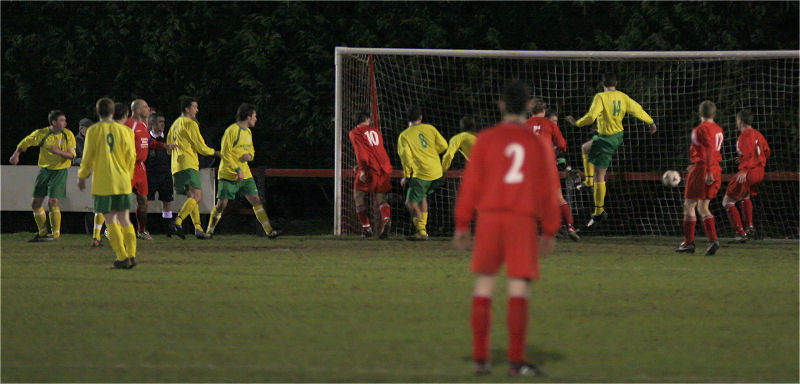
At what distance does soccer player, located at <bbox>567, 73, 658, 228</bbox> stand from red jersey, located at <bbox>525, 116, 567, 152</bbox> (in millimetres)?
480

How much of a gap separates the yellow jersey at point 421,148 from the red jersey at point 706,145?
12.9ft

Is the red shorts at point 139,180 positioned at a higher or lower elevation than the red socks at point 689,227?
higher

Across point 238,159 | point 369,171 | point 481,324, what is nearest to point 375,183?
point 369,171

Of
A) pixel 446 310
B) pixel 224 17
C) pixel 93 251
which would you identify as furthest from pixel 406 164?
pixel 224 17

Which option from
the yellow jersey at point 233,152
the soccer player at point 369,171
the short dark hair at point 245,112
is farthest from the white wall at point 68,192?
the soccer player at point 369,171

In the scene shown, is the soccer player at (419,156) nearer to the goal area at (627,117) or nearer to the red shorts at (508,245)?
the goal area at (627,117)

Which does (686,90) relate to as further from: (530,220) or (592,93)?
(530,220)

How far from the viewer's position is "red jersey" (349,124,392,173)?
16.7 m

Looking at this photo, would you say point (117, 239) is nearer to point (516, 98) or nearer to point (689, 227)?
point (516, 98)

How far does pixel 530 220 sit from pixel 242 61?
17.4 m

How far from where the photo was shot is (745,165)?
16.1 m

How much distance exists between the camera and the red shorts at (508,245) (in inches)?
261

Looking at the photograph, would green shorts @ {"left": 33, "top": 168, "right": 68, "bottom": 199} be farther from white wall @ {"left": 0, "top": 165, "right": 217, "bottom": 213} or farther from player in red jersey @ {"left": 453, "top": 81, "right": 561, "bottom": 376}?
player in red jersey @ {"left": 453, "top": 81, "right": 561, "bottom": 376}

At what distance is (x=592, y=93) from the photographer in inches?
834
